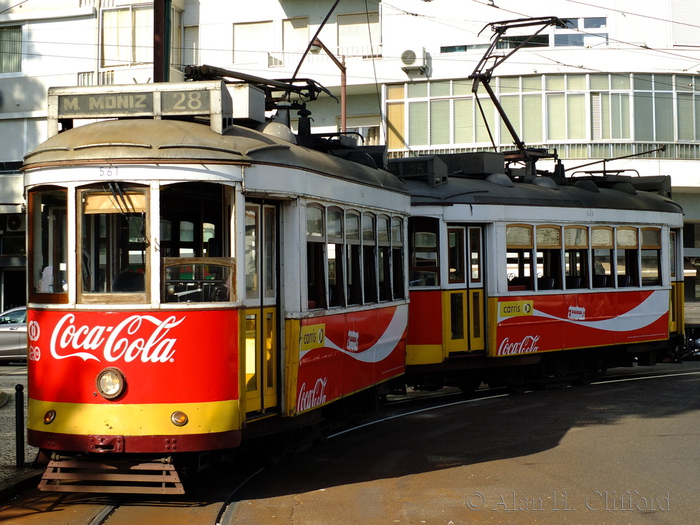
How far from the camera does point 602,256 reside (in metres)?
16.3

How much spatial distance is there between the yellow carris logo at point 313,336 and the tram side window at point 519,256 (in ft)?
20.0

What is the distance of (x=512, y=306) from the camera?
14641 mm

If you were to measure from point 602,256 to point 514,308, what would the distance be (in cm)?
253

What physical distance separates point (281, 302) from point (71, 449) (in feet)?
7.10

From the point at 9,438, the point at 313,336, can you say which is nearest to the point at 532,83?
the point at 9,438

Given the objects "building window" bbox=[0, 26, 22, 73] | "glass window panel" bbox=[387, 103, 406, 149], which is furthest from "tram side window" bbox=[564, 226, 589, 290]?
"building window" bbox=[0, 26, 22, 73]

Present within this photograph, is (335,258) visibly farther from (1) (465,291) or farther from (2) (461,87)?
(2) (461,87)

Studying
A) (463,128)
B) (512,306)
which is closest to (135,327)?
(512,306)

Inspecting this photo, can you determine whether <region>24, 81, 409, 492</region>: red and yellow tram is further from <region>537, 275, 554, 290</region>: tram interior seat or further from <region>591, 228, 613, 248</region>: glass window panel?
<region>591, 228, 613, 248</region>: glass window panel

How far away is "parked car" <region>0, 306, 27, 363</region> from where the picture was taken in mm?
21859

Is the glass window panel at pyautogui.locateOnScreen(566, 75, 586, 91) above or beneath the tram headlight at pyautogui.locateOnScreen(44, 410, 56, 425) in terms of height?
above

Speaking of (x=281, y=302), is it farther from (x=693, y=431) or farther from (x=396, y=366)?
(x=693, y=431)

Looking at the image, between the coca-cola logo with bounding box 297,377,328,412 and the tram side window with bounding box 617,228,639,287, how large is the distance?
8.72 m

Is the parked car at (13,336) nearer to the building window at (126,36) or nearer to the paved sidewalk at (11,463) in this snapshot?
the paved sidewalk at (11,463)
